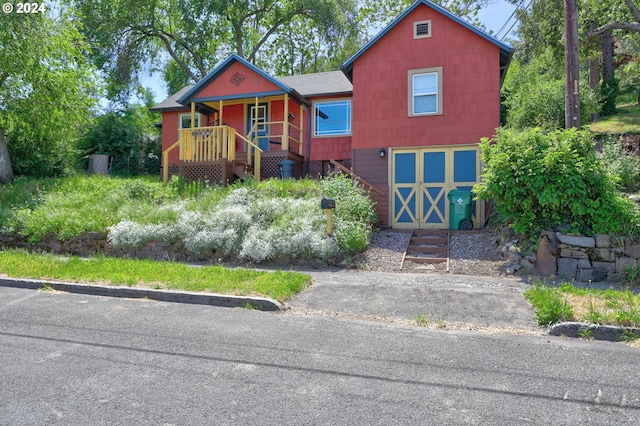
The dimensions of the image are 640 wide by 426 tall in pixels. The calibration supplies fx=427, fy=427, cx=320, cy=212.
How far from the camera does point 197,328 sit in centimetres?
527

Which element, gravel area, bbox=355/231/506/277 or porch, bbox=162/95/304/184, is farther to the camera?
porch, bbox=162/95/304/184

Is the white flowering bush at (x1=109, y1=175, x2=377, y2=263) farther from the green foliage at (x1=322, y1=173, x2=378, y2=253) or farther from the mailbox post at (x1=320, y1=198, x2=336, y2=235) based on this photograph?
the mailbox post at (x1=320, y1=198, x2=336, y2=235)

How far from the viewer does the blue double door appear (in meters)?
12.8

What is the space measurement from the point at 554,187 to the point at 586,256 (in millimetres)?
1418

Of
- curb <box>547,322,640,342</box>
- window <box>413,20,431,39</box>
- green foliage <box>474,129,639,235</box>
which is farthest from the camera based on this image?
window <box>413,20,431,39</box>

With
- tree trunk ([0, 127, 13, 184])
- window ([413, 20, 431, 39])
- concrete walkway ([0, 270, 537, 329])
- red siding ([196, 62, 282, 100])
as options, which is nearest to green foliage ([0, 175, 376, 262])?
concrete walkway ([0, 270, 537, 329])

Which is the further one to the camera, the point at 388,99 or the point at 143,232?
the point at 388,99

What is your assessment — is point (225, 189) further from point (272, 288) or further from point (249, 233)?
point (272, 288)

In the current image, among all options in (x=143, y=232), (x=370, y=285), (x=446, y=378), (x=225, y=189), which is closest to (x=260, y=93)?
(x=225, y=189)

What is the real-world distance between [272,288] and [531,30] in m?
20.7

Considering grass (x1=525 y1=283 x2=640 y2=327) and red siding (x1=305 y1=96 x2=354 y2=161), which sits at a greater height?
red siding (x1=305 y1=96 x2=354 y2=161)

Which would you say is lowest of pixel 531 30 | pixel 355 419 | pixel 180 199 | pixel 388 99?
pixel 355 419

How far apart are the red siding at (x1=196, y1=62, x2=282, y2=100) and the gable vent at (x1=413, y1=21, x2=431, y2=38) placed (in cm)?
561

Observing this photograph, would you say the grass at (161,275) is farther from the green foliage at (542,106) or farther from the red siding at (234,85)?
the green foliage at (542,106)
